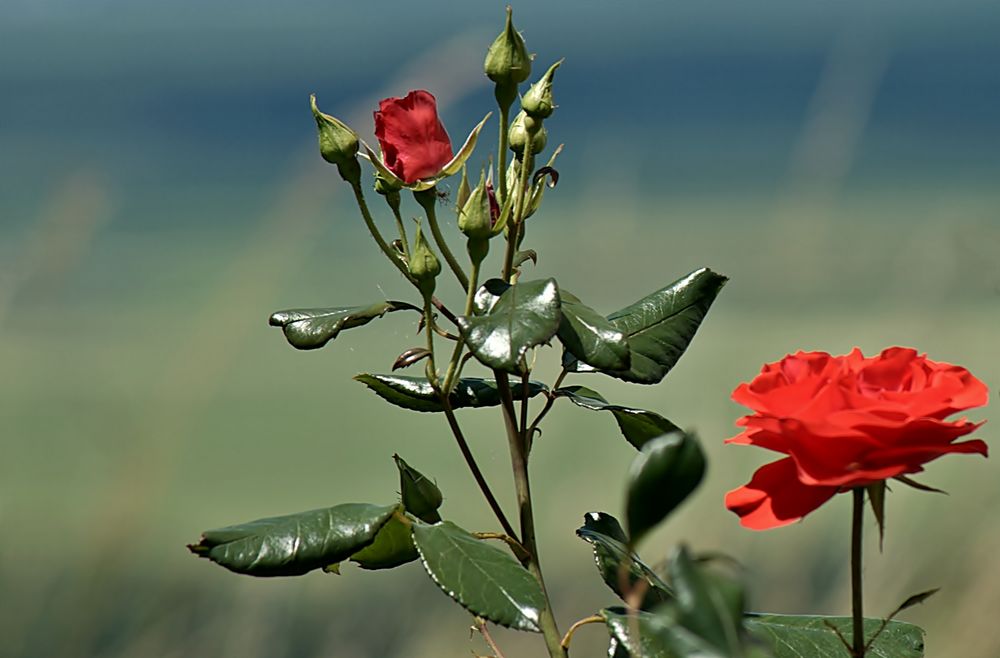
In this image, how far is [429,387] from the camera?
1.52 ft

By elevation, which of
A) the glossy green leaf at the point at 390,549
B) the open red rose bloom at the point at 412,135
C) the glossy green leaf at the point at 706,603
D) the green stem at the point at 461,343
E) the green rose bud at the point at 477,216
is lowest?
the glossy green leaf at the point at 706,603

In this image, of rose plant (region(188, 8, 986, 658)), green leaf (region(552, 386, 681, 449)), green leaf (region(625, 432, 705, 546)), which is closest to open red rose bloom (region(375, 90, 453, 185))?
rose plant (region(188, 8, 986, 658))

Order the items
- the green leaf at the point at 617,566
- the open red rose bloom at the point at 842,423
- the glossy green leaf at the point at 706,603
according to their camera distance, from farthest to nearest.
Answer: the green leaf at the point at 617,566, the open red rose bloom at the point at 842,423, the glossy green leaf at the point at 706,603

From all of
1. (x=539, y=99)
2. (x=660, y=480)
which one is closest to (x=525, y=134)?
(x=539, y=99)

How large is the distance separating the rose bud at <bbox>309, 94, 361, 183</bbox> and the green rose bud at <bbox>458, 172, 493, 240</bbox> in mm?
51

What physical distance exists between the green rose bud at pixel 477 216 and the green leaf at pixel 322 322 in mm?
38

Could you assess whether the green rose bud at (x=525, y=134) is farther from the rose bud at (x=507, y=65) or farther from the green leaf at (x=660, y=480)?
the green leaf at (x=660, y=480)

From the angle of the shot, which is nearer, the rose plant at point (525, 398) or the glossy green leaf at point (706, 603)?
the glossy green leaf at point (706, 603)

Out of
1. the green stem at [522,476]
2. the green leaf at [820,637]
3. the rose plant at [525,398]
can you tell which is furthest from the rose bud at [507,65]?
the green leaf at [820,637]

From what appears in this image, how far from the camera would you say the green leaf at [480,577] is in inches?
14.5

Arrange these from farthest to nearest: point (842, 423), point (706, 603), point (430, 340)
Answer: point (430, 340), point (842, 423), point (706, 603)

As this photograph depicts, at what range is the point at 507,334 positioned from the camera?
1.18ft

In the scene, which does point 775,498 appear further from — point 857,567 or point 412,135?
point 412,135

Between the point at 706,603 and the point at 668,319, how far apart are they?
0.81ft
